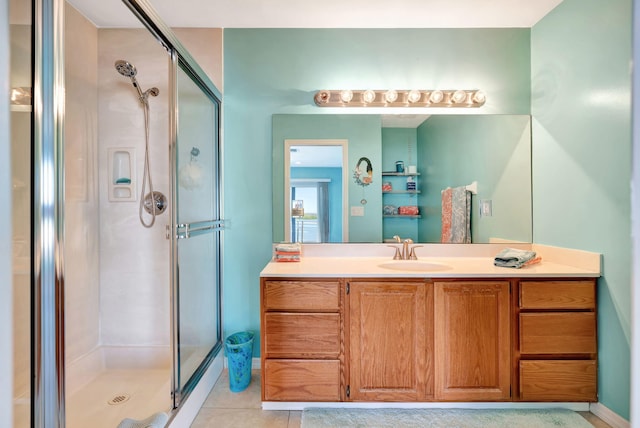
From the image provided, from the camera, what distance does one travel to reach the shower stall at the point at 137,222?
1661 mm

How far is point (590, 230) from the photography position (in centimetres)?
181

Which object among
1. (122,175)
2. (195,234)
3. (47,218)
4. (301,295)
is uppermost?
(122,175)

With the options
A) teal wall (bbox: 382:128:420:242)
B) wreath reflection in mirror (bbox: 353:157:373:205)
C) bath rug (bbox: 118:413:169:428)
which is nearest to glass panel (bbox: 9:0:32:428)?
bath rug (bbox: 118:413:169:428)

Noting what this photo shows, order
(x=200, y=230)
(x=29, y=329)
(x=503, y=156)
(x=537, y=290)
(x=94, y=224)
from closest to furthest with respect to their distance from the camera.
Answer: (x=29, y=329) < (x=537, y=290) < (x=200, y=230) < (x=94, y=224) < (x=503, y=156)

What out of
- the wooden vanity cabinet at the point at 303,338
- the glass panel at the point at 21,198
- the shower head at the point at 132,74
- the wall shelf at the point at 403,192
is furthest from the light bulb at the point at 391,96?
the glass panel at the point at 21,198

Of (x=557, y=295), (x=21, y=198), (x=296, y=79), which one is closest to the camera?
(x=21, y=198)

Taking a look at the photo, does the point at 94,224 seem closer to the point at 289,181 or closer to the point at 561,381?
the point at 289,181

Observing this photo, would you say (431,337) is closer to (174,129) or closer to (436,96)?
(436,96)

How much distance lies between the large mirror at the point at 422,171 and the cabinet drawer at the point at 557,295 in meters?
0.58

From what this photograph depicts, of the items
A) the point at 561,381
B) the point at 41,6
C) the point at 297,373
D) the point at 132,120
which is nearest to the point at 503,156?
the point at 561,381

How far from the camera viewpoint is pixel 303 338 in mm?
1759

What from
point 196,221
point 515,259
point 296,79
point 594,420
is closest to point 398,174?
point 515,259

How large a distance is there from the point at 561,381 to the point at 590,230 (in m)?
0.88

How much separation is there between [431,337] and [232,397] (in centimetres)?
130
